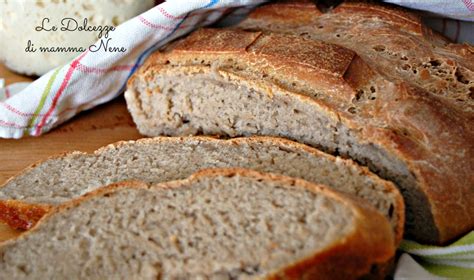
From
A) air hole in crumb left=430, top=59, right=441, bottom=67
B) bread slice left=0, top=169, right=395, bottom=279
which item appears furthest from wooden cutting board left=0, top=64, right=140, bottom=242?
air hole in crumb left=430, top=59, right=441, bottom=67

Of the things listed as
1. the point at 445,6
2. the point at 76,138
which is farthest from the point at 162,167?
the point at 445,6

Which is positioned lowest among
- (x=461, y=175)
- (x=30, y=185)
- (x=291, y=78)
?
(x=30, y=185)

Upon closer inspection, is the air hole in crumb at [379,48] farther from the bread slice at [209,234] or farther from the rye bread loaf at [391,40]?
the bread slice at [209,234]

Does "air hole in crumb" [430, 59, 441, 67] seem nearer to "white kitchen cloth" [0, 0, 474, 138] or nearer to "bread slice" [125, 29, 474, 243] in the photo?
"bread slice" [125, 29, 474, 243]

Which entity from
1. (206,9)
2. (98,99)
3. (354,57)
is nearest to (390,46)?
(354,57)

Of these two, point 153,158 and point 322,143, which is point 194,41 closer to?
point 153,158
